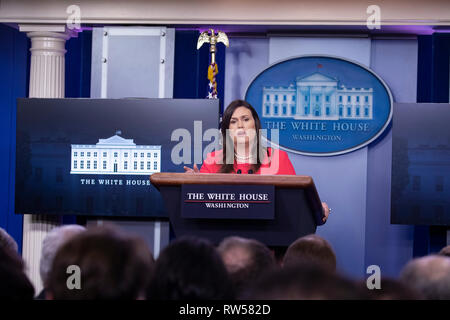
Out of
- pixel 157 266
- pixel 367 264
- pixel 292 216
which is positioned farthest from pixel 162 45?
pixel 157 266

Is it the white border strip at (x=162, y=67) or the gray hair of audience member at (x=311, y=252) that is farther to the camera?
the white border strip at (x=162, y=67)

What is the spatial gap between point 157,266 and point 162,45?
3830mm

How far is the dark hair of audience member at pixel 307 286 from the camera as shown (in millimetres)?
1167

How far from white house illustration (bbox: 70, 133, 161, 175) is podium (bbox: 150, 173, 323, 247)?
1917mm

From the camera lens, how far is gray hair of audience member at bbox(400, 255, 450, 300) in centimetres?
154

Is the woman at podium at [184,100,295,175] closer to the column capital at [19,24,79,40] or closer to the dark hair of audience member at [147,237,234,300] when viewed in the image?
the dark hair of audience member at [147,237,234,300]

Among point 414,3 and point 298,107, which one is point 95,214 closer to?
point 298,107

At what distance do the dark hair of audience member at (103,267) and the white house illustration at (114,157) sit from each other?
305cm

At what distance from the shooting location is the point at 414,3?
479 centimetres

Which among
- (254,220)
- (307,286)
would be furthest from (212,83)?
(307,286)

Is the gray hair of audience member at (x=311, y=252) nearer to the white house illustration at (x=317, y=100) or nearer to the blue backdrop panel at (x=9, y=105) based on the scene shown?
the white house illustration at (x=317, y=100)

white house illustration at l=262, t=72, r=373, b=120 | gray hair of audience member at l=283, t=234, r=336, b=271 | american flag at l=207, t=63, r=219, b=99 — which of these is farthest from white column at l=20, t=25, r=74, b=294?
gray hair of audience member at l=283, t=234, r=336, b=271

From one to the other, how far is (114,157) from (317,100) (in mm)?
1732

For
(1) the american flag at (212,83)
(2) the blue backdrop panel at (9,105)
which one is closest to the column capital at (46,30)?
(2) the blue backdrop panel at (9,105)
